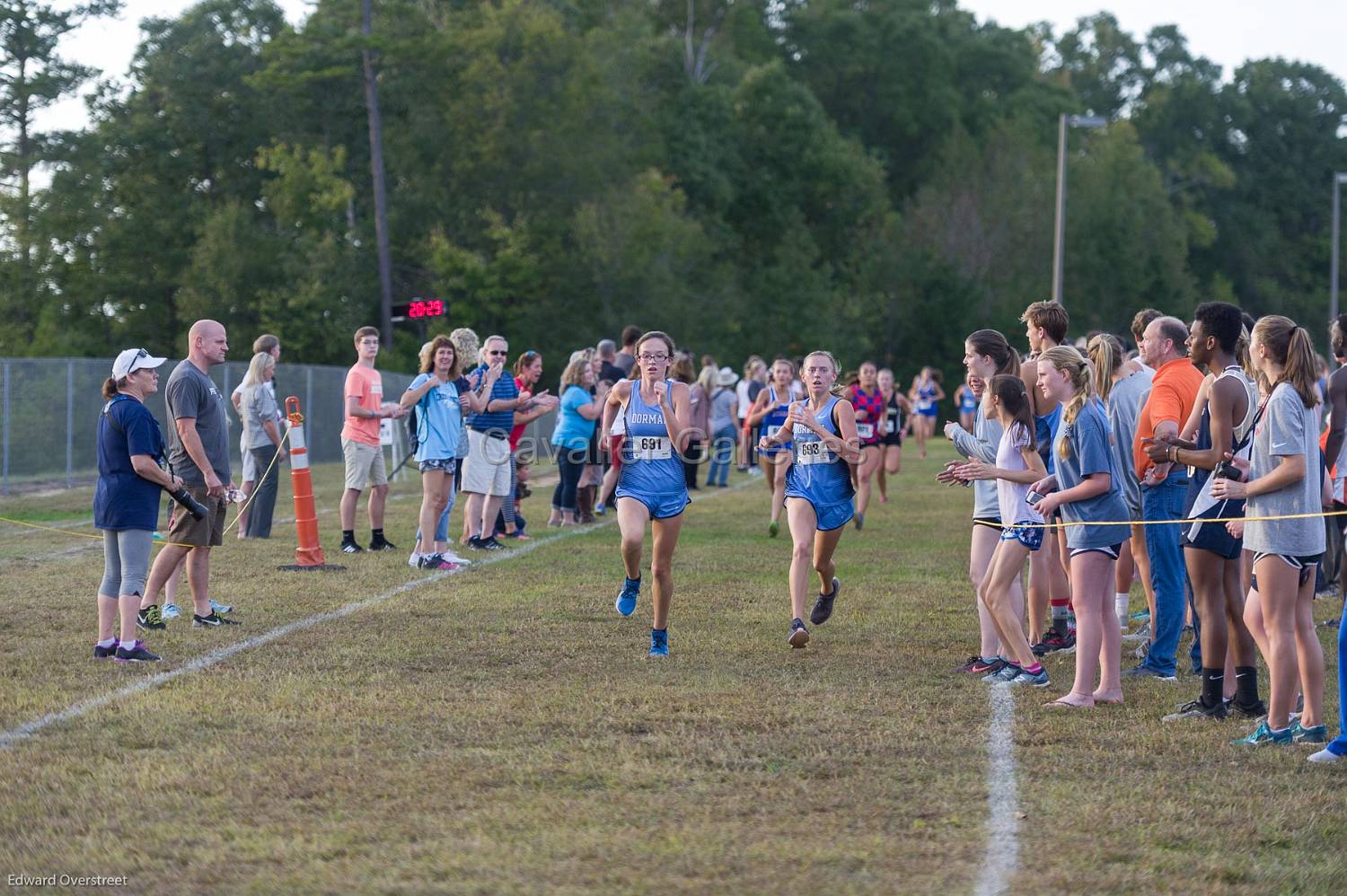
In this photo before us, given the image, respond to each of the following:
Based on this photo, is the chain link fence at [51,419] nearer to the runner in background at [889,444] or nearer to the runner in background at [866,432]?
the runner in background at [889,444]

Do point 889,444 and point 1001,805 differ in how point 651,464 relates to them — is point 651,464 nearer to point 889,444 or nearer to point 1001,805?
point 1001,805

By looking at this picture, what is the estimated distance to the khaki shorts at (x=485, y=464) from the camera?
15.7m

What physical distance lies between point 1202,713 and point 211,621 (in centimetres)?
618

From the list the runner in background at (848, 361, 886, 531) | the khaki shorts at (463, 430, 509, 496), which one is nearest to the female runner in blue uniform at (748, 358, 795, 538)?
the runner in background at (848, 361, 886, 531)

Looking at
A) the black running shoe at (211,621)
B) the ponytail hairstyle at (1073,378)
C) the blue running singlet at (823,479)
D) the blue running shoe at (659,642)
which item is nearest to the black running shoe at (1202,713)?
the ponytail hairstyle at (1073,378)

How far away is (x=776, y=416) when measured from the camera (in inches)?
675

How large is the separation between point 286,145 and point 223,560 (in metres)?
41.9

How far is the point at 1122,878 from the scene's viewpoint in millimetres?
5492

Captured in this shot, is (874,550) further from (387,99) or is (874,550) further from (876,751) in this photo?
(387,99)

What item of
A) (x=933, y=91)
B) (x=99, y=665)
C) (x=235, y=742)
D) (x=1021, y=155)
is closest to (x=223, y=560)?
(x=99, y=665)

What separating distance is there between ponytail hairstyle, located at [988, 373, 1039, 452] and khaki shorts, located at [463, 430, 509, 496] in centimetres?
761

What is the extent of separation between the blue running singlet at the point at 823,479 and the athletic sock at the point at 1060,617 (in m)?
1.50

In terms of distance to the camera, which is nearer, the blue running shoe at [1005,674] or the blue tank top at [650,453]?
the blue running shoe at [1005,674]

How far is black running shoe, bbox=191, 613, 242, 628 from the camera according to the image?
10.8 meters
